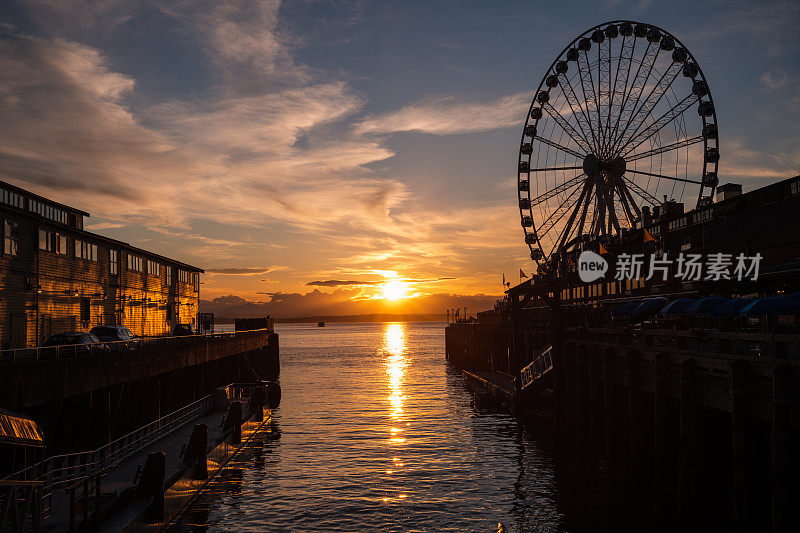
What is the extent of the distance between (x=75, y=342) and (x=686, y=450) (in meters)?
30.9

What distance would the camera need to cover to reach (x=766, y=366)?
18.2 metres

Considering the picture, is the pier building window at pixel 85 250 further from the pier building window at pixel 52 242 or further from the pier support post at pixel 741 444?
the pier support post at pixel 741 444

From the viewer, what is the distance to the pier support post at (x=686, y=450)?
21.4 meters

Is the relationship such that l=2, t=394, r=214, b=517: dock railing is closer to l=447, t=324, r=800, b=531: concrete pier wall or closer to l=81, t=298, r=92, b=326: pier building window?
l=81, t=298, r=92, b=326: pier building window

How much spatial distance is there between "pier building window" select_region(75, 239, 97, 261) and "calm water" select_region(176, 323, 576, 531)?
63.4 ft

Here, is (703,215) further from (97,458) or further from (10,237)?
(10,237)

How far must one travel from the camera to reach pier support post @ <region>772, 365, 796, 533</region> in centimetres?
1666

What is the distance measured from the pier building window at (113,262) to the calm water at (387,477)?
18.6m

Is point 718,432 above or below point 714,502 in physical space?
above

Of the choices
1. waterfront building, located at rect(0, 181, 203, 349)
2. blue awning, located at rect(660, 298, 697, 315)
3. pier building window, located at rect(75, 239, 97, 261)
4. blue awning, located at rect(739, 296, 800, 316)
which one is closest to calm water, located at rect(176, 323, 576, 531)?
blue awning, located at rect(660, 298, 697, 315)

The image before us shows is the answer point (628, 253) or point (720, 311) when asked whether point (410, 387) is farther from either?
point (720, 311)

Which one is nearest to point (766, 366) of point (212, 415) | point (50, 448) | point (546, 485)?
point (546, 485)

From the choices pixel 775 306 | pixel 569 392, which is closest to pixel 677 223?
pixel 569 392

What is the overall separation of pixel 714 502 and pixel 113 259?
48.9m
